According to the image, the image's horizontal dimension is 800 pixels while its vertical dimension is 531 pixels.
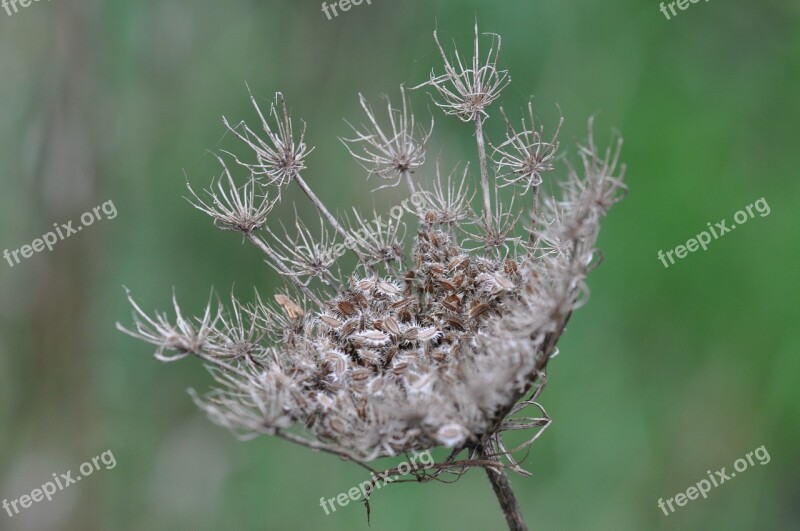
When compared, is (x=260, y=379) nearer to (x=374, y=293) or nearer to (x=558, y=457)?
(x=374, y=293)

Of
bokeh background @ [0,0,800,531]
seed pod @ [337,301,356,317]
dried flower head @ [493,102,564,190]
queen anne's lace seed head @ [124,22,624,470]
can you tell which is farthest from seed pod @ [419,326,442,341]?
bokeh background @ [0,0,800,531]

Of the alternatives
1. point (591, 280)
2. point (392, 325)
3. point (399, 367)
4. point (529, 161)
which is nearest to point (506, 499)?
point (399, 367)

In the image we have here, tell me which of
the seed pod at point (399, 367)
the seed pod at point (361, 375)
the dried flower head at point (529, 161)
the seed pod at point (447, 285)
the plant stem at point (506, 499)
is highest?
the dried flower head at point (529, 161)

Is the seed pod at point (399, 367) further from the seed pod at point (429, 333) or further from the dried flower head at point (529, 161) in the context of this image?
the dried flower head at point (529, 161)

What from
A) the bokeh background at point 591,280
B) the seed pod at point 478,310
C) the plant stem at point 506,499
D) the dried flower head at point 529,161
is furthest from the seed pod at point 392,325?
the bokeh background at point 591,280

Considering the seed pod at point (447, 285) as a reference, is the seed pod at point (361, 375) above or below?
below

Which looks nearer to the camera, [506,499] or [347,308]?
[506,499]

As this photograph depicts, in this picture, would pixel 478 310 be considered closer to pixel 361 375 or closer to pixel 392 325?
pixel 392 325
